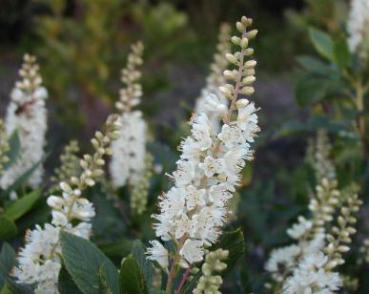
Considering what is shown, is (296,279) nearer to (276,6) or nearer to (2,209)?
(2,209)

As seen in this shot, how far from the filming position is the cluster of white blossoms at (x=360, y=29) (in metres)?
3.31

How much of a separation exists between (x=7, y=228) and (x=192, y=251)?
2.23ft

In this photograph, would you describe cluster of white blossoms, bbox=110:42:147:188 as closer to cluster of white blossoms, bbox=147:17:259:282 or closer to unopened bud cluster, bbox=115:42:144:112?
unopened bud cluster, bbox=115:42:144:112

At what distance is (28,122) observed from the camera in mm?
2762

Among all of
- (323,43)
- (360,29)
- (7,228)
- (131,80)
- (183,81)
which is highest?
(183,81)

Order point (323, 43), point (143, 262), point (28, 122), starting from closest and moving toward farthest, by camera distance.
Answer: point (143, 262), point (28, 122), point (323, 43)

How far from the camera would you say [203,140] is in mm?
1570

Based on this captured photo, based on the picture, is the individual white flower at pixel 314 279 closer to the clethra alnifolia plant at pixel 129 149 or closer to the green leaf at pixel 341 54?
the clethra alnifolia plant at pixel 129 149

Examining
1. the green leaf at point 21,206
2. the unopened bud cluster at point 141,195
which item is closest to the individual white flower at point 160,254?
the green leaf at point 21,206

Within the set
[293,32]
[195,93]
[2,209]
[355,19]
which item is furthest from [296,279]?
[293,32]

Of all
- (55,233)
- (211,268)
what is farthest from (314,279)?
(55,233)

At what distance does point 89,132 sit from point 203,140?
5611 millimetres

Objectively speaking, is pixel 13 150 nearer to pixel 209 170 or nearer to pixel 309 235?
pixel 309 235

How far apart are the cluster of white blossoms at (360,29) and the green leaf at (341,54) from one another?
0.86ft
